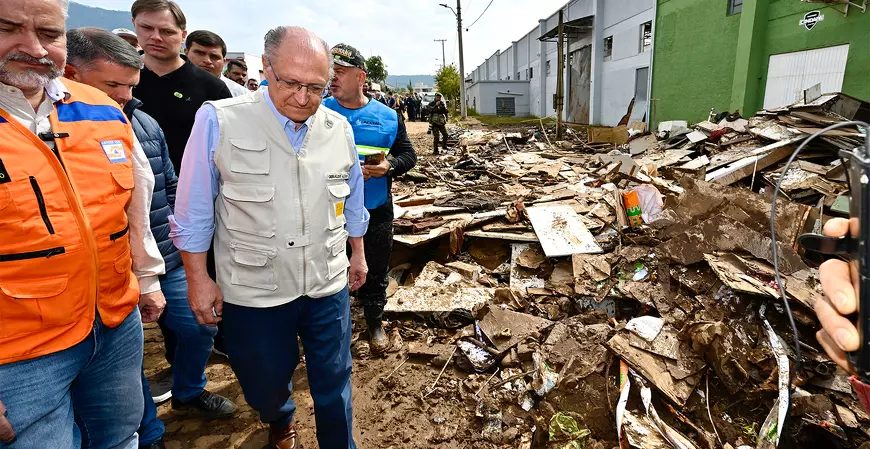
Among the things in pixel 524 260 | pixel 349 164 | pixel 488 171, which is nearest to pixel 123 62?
pixel 349 164

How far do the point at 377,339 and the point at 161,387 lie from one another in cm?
163

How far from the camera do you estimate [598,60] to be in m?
22.8

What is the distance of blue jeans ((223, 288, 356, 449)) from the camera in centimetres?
202

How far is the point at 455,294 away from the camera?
4234 mm

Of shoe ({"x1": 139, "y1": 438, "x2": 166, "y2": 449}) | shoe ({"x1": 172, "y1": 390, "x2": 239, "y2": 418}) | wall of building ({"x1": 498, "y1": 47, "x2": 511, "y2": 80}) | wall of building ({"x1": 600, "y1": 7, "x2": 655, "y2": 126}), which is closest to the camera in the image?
shoe ({"x1": 139, "y1": 438, "x2": 166, "y2": 449})

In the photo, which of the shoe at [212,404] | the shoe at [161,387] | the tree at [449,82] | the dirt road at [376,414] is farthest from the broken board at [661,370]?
the tree at [449,82]

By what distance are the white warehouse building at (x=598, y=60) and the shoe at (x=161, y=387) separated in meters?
17.7

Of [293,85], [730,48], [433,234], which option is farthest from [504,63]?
[293,85]

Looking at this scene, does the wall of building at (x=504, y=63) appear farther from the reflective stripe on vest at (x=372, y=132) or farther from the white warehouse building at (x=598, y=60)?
the reflective stripe on vest at (x=372, y=132)

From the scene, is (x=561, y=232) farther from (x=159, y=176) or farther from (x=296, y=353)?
(x=159, y=176)

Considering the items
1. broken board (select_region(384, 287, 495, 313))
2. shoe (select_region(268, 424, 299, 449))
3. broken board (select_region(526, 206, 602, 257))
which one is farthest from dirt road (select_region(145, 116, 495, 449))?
broken board (select_region(526, 206, 602, 257))

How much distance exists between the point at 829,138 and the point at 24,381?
8.85 m

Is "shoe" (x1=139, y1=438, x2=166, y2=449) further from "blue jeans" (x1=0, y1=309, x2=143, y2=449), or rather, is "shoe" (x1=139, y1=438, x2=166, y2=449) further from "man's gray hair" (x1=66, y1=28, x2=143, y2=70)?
"man's gray hair" (x1=66, y1=28, x2=143, y2=70)

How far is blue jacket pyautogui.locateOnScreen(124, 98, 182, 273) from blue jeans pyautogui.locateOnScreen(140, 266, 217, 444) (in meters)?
0.13
